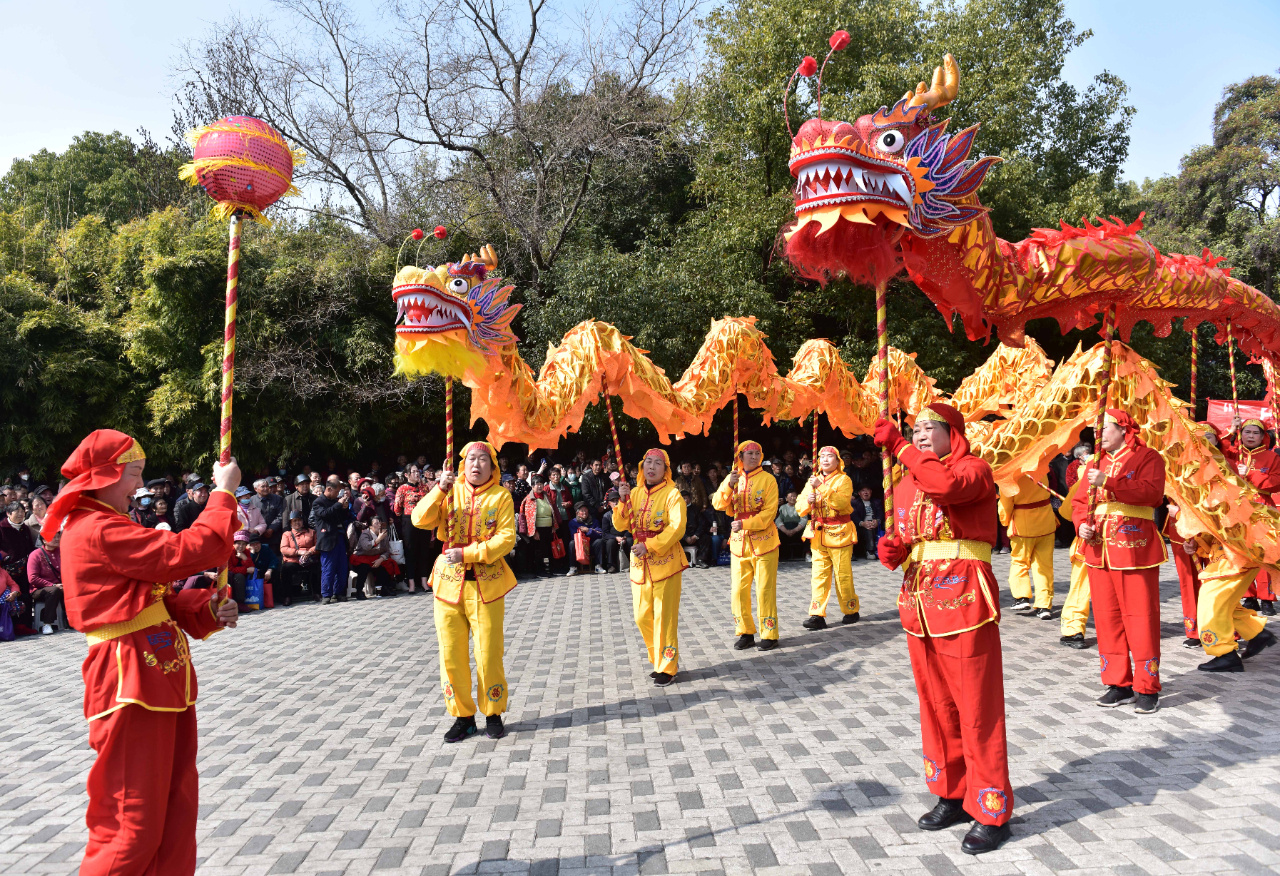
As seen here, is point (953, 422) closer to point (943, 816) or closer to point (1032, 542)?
point (943, 816)

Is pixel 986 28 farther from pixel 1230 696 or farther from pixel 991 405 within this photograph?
pixel 1230 696

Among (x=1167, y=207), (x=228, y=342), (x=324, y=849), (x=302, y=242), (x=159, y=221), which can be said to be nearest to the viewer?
(x=228, y=342)

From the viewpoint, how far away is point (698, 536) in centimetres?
1202

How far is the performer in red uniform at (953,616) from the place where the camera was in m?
3.28

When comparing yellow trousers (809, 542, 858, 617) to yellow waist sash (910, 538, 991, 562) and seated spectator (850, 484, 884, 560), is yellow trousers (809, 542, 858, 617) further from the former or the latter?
yellow waist sash (910, 538, 991, 562)

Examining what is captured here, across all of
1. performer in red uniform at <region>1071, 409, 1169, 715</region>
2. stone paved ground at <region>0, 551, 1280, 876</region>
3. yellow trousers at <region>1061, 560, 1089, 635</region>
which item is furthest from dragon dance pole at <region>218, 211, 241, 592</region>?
yellow trousers at <region>1061, 560, 1089, 635</region>

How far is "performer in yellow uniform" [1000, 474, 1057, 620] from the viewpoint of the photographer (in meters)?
7.62

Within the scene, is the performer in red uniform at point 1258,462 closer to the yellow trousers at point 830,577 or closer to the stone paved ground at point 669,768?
the stone paved ground at point 669,768

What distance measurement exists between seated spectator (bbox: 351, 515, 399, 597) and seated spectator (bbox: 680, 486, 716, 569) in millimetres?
4432

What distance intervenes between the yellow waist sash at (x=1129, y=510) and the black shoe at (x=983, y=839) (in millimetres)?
2700

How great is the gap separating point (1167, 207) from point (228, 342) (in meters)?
21.2

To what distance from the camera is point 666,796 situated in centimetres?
384

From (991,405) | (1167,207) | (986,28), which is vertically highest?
(986,28)

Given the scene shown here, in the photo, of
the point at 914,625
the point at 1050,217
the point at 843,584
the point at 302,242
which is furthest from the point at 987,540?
the point at 302,242
